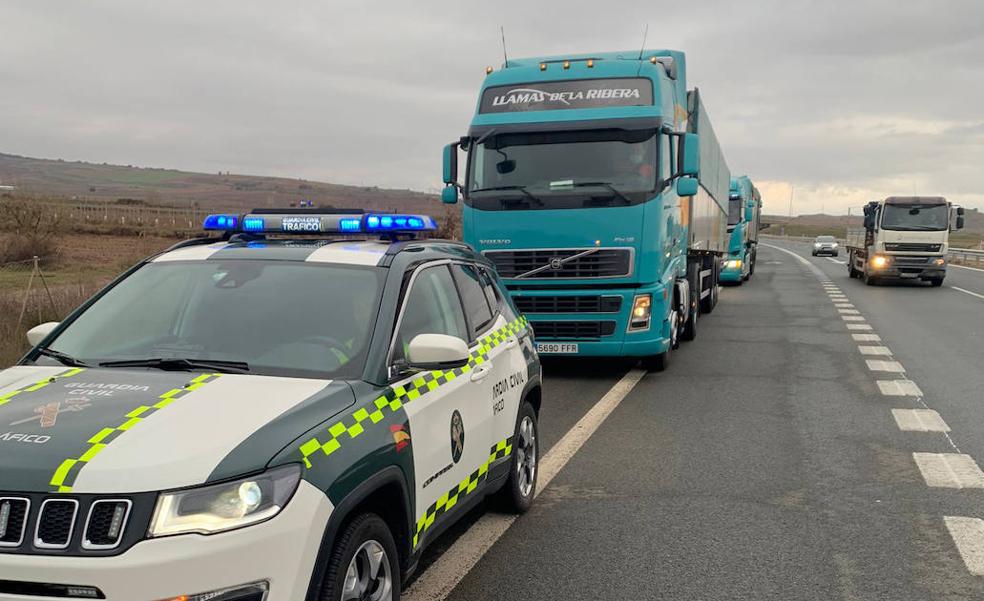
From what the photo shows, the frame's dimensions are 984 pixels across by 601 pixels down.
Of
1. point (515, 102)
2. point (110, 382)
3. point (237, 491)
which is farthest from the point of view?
point (515, 102)

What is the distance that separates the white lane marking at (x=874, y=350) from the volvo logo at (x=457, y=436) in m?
10.4

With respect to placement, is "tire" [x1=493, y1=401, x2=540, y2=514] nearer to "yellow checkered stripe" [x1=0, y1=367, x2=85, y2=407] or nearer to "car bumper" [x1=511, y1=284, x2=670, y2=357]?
"yellow checkered stripe" [x1=0, y1=367, x2=85, y2=407]

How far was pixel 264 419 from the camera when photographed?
2.97 m

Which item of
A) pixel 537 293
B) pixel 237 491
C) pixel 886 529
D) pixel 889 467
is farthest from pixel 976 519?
pixel 537 293

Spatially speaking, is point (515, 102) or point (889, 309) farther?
point (889, 309)

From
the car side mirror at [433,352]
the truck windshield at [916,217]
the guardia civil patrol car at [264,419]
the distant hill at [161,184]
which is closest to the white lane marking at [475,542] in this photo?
the guardia civil patrol car at [264,419]

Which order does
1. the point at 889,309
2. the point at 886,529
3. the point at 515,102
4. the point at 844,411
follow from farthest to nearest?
the point at 889,309
the point at 515,102
the point at 844,411
the point at 886,529

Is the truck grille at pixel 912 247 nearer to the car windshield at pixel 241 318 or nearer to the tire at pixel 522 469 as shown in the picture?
the tire at pixel 522 469

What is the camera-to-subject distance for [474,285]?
16.8 feet

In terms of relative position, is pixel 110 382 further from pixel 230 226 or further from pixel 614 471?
pixel 614 471

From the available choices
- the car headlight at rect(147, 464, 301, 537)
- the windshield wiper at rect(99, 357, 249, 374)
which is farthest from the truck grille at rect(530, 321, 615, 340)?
the car headlight at rect(147, 464, 301, 537)

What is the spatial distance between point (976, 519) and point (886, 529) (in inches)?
24.9

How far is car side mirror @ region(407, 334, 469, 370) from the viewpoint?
11.8ft

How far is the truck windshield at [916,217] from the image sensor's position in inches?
1084
